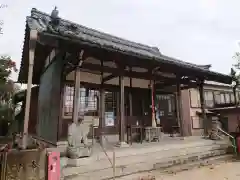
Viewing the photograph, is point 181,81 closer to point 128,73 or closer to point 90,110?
point 128,73

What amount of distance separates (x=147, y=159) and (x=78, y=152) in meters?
2.24

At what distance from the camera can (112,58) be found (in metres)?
7.48

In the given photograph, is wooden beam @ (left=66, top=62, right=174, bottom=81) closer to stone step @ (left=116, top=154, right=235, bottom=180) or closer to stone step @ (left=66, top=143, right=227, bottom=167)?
stone step @ (left=66, top=143, right=227, bottom=167)

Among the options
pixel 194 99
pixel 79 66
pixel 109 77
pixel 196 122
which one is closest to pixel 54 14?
pixel 79 66

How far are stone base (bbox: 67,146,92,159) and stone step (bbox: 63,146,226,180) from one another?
1.16 ft

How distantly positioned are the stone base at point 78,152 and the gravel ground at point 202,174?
1261 mm

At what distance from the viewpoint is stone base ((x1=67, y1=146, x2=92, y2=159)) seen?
5.34m

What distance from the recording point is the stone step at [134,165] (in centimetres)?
494

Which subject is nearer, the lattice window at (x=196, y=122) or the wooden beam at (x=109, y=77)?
the wooden beam at (x=109, y=77)

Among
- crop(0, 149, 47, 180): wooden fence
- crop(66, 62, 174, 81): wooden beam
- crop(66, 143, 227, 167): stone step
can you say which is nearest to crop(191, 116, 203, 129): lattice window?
crop(66, 143, 227, 167): stone step

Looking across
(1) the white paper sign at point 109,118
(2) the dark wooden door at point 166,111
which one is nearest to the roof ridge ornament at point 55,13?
(1) the white paper sign at point 109,118

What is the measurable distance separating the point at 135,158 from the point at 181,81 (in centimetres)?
581

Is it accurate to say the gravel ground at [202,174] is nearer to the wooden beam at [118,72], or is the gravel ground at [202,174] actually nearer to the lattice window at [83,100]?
the wooden beam at [118,72]

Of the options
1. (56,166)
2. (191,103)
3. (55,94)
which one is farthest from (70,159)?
(191,103)
